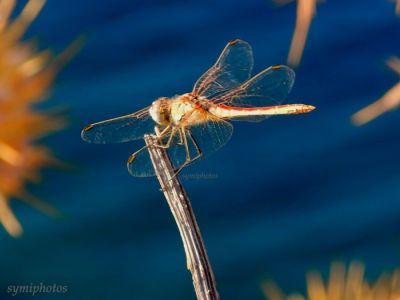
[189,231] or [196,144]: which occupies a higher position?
[196,144]

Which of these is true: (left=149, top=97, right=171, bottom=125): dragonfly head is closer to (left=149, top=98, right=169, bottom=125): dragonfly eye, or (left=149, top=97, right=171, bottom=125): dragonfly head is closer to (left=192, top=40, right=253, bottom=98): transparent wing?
(left=149, top=98, right=169, bottom=125): dragonfly eye

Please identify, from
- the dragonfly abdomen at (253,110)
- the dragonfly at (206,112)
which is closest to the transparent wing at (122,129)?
the dragonfly at (206,112)

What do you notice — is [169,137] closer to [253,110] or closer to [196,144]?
[196,144]

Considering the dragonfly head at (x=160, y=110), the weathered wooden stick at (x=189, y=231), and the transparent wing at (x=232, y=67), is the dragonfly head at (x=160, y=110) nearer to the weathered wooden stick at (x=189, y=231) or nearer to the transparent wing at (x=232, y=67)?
the weathered wooden stick at (x=189, y=231)

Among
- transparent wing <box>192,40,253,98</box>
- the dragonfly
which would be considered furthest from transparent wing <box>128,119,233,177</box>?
transparent wing <box>192,40,253,98</box>

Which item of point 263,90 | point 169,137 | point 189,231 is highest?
point 263,90

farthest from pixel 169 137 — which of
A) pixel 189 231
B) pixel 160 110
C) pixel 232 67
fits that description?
pixel 232 67

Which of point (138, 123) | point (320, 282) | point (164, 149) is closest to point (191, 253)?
point (164, 149)
